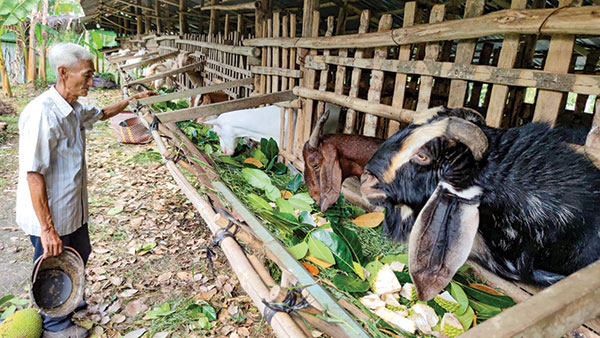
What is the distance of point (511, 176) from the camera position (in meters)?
1.79

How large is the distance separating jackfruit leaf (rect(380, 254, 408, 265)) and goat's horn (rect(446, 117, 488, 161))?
1049mm

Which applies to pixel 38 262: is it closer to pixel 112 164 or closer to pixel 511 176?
pixel 511 176

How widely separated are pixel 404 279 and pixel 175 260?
2.60 meters

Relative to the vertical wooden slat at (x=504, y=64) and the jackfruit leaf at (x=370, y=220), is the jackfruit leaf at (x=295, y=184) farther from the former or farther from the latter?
the vertical wooden slat at (x=504, y=64)

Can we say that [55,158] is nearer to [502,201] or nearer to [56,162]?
[56,162]

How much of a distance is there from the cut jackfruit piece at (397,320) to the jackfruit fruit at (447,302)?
0.89ft

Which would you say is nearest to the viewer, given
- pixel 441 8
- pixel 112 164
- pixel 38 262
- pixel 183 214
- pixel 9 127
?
pixel 38 262

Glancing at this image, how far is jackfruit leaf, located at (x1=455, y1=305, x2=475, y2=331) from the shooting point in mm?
1927

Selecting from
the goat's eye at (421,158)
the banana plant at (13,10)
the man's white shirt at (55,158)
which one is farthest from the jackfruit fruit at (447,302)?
the banana plant at (13,10)

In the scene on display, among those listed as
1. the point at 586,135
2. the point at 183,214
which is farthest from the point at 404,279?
the point at 183,214

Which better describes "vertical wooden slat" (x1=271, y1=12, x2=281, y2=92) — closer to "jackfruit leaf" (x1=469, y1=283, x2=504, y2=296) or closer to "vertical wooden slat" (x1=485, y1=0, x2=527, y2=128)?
"vertical wooden slat" (x1=485, y1=0, x2=527, y2=128)

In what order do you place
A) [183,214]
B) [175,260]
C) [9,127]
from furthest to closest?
[9,127], [183,214], [175,260]

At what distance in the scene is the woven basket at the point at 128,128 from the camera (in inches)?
295

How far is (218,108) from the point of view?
4023mm
